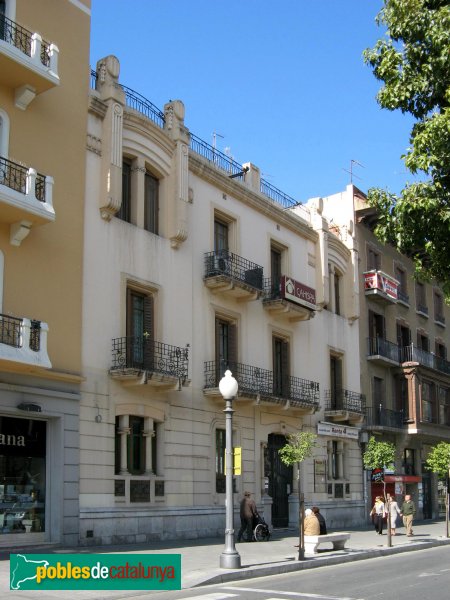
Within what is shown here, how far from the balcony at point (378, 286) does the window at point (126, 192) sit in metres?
16.1

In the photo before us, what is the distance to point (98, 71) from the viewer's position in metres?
23.7

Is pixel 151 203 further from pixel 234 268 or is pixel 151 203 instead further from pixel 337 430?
pixel 337 430

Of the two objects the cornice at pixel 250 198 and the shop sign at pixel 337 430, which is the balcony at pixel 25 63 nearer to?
the cornice at pixel 250 198

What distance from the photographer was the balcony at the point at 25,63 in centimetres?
1952

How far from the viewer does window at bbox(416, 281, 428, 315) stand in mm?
42906

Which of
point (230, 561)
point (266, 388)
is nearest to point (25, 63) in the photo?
point (230, 561)

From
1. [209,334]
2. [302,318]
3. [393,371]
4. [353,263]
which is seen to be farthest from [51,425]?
[393,371]

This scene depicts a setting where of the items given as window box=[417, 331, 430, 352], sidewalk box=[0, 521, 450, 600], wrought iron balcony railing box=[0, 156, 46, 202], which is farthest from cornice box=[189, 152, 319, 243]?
sidewalk box=[0, 521, 450, 600]

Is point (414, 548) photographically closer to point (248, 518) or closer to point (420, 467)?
point (248, 518)

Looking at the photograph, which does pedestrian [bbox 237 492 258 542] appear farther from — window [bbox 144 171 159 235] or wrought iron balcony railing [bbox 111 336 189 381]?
window [bbox 144 171 159 235]

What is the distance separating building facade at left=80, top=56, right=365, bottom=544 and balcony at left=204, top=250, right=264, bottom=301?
0.06 metres

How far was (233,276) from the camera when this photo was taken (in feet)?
88.9

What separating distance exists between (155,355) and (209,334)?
335 centimetres

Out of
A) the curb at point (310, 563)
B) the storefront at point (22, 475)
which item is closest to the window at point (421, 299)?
the curb at point (310, 563)
